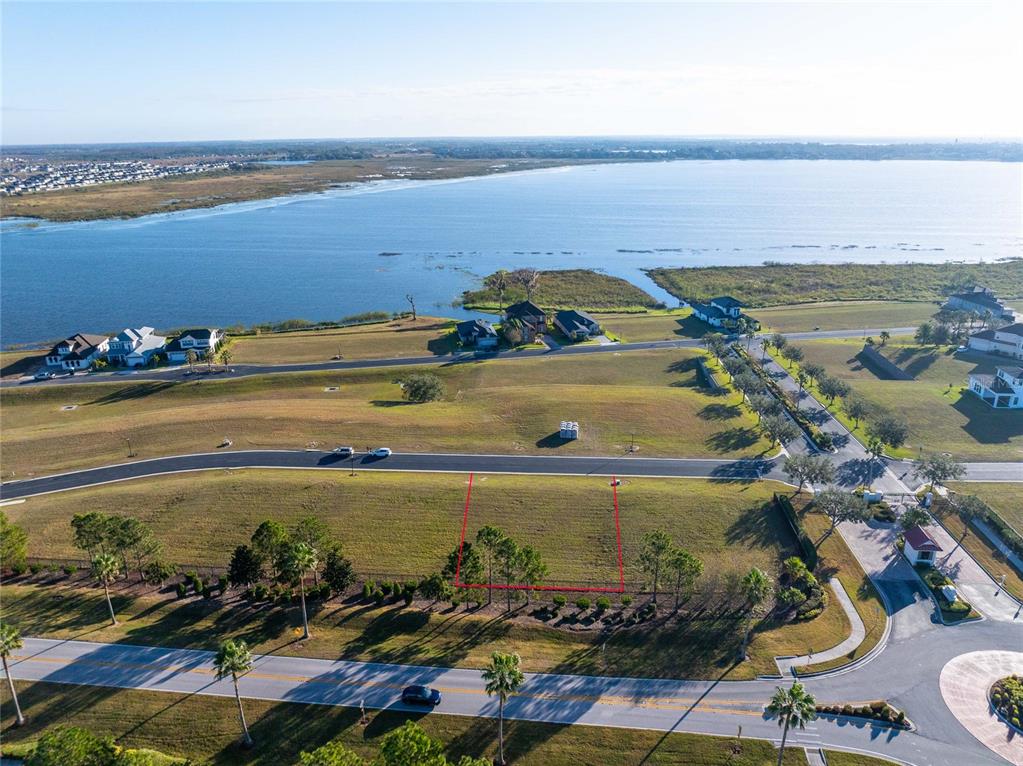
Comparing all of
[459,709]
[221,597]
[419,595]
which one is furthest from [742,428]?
[221,597]

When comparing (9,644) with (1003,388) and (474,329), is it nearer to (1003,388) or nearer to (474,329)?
(474,329)

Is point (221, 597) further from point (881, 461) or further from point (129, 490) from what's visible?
point (881, 461)

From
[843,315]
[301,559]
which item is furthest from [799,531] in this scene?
[843,315]

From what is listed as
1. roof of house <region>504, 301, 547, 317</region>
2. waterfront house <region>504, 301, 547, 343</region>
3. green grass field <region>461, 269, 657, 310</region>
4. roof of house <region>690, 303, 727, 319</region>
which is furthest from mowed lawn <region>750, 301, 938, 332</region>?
roof of house <region>504, 301, 547, 317</region>

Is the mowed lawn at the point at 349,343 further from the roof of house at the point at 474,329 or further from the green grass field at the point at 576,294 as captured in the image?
the green grass field at the point at 576,294

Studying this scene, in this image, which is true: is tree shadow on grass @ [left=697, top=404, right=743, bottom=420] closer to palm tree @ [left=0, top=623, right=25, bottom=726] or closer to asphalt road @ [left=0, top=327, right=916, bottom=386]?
asphalt road @ [left=0, top=327, right=916, bottom=386]

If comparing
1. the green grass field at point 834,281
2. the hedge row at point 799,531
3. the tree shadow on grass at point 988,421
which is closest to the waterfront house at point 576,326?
the green grass field at point 834,281
